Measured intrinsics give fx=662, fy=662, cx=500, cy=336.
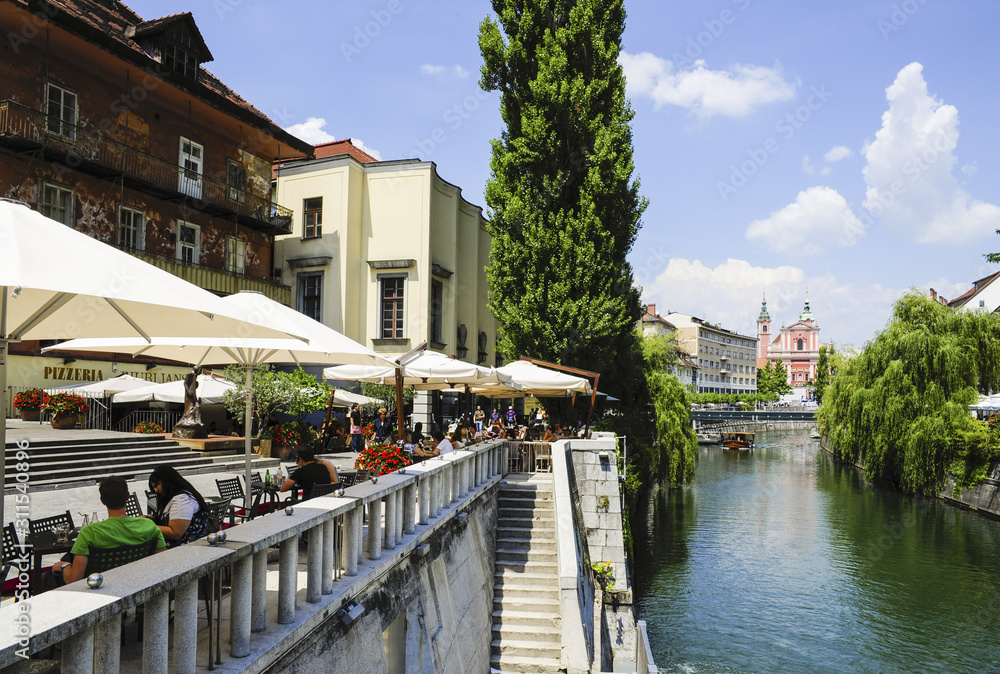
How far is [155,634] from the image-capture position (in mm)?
3303

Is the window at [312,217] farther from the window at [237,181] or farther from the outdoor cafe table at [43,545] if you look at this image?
the outdoor cafe table at [43,545]

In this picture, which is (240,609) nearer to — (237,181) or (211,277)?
(211,277)

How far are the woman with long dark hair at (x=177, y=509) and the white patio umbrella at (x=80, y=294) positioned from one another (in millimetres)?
1454

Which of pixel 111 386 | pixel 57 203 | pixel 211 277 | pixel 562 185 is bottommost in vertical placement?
pixel 111 386

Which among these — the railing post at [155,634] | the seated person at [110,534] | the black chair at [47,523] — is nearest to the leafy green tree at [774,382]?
the black chair at [47,523]

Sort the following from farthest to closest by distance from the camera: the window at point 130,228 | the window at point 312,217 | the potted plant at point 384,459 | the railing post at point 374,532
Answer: the window at point 312,217, the window at point 130,228, the potted plant at point 384,459, the railing post at point 374,532

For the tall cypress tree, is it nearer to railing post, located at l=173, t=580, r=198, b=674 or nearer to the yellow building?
the yellow building

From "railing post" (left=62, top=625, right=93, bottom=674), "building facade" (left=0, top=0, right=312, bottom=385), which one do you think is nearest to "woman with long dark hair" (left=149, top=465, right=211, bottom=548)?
"railing post" (left=62, top=625, right=93, bottom=674)

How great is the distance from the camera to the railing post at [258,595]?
14.4ft

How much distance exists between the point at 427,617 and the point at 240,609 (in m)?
4.44

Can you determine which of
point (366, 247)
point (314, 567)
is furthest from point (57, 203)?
point (314, 567)

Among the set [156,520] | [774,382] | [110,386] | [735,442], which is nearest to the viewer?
[156,520]

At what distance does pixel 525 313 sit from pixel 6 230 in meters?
19.3

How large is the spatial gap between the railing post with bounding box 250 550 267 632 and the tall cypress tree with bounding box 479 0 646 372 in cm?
1815
